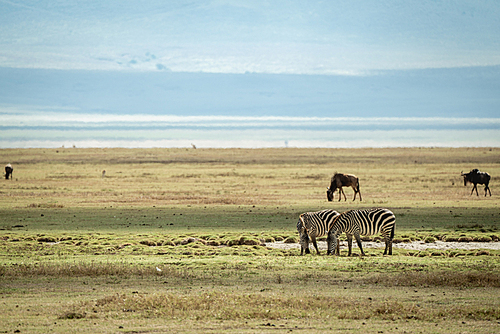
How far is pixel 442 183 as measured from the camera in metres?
55.8

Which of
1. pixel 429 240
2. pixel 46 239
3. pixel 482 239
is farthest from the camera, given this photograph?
pixel 482 239

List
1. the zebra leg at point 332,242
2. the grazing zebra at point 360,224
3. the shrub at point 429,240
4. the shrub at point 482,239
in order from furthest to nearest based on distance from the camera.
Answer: the shrub at point 482,239
the shrub at point 429,240
the zebra leg at point 332,242
the grazing zebra at point 360,224

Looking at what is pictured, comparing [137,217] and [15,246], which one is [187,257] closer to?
[15,246]

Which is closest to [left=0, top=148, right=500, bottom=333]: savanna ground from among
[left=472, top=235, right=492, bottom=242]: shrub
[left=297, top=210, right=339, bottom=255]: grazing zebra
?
[left=472, top=235, right=492, bottom=242]: shrub

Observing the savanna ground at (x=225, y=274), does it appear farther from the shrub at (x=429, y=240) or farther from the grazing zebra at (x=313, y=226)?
the grazing zebra at (x=313, y=226)

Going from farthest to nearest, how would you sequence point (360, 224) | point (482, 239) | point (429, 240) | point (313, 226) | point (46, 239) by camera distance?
1. point (482, 239)
2. point (429, 240)
3. point (46, 239)
4. point (313, 226)
5. point (360, 224)

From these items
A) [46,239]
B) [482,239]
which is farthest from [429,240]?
[46,239]

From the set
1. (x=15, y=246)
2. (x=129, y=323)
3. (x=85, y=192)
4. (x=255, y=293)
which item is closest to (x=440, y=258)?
(x=255, y=293)

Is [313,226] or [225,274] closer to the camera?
[225,274]

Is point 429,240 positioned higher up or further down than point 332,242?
further down

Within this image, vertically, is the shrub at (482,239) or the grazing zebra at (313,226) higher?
the grazing zebra at (313,226)

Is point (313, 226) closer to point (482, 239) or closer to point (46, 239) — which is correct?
point (482, 239)

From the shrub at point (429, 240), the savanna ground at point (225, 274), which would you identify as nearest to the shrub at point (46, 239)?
the savanna ground at point (225, 274)

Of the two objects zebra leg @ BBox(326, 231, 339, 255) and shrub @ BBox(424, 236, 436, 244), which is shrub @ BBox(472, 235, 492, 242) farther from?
zebra leg @ BBox(326, 231, 339, 255)
